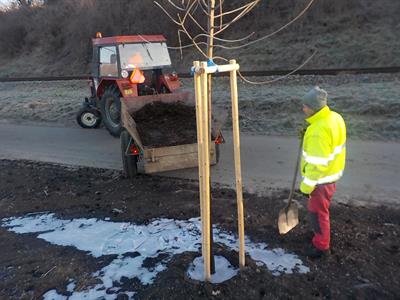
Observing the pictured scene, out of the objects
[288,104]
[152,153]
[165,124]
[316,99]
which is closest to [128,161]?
[152,153]

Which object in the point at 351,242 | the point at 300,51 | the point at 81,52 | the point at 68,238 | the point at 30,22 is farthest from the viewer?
the point at 30,22

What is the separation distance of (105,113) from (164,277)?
6.52 m

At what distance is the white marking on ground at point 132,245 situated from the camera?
4016mm

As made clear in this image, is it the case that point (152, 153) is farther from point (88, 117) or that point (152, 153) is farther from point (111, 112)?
point (88, 117)

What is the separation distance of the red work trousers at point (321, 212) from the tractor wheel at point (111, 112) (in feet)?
20.2

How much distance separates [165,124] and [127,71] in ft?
8.30

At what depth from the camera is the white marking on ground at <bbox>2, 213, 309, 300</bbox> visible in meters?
4.02

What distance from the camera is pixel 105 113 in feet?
32.4

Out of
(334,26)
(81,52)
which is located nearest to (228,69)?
(334,26)

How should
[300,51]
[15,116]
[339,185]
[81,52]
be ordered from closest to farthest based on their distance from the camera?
[339,185], [15,116], [300,51], [81,52]

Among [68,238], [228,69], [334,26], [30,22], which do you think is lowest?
[68,238]

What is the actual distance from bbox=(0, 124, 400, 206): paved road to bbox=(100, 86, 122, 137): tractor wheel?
0.90 feet

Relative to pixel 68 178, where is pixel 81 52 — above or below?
above

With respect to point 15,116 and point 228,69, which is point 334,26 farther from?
point 228,69
